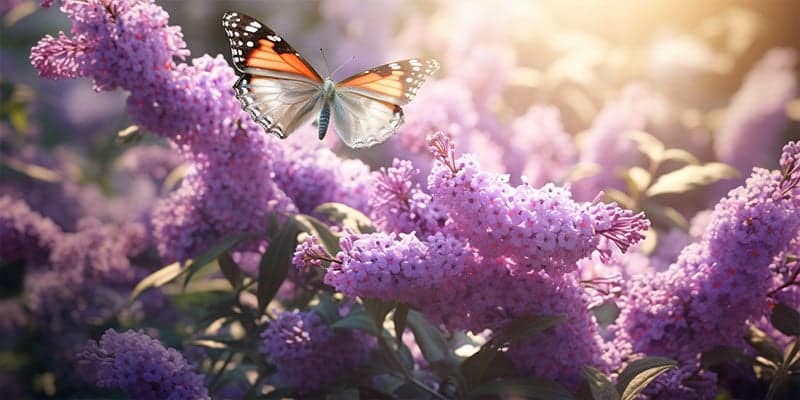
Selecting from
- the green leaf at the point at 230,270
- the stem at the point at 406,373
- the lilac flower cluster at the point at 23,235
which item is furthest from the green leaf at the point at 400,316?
the lilac flower cluster at the point at 23,235

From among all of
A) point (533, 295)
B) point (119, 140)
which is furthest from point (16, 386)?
point (533, 295)

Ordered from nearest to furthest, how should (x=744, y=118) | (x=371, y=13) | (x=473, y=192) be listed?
(x=473, y=192), (x=744, y=118), (x=371, y=13)

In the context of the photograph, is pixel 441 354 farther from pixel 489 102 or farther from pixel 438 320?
pixel 489 102

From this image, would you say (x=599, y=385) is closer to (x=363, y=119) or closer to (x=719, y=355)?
(x=719, y=355)

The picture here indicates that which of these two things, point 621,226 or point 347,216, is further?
point 347,216

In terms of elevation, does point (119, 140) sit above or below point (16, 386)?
above

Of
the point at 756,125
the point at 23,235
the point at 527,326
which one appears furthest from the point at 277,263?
the point at 756,125

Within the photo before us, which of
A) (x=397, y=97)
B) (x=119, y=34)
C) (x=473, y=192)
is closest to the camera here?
(x=473, y=192)

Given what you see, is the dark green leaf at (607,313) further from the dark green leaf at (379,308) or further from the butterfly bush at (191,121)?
the butterfly bush at (191,121)
